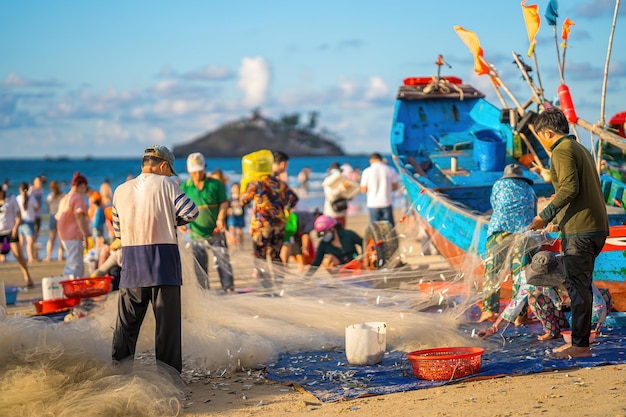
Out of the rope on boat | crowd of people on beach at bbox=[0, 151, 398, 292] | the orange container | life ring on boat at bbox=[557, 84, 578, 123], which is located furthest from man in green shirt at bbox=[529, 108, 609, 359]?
the rope on boat

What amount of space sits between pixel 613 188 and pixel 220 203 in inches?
191

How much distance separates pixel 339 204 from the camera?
44.9ft

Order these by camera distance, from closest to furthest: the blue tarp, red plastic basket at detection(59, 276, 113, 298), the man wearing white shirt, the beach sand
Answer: the beach sand, the blue tarp, red plastic basket at detection(59, 276, 113, 298), the man wearing white shirt

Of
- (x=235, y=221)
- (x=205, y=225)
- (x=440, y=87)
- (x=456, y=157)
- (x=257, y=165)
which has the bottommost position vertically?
(x=235, y=221)

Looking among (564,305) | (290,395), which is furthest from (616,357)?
(290,395)

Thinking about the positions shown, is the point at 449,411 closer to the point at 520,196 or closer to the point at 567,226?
the point at 567,226

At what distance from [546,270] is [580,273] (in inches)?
16.8

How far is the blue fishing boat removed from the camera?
10.2 metres

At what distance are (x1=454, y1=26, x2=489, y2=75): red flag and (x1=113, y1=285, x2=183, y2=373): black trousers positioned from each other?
642 cm

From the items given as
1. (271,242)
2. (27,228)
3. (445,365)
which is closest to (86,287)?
(271,242)

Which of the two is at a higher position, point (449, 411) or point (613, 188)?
point (613, 188)

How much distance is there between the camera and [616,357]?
260 inches

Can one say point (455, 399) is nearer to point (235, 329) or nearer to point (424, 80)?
point (235, 329)

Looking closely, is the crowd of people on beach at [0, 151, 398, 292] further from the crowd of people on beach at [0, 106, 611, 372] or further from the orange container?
the orange container
